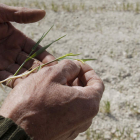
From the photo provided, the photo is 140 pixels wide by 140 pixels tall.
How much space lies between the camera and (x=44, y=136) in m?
1.02

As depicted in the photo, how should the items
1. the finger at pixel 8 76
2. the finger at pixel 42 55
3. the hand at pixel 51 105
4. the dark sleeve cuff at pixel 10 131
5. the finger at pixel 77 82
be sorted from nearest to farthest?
the dark sleeve cuff at pixel 10 131, the hand at pixel 51 105, the finger at pixel 77 82, the finger at pixel 8 76, the finger at pixel 42 55

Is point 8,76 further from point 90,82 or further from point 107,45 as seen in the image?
point 107,45

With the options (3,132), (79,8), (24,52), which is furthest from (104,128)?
(79,8)

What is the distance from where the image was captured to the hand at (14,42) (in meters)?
1.73

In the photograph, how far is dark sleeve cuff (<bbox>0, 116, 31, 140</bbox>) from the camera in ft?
2.91

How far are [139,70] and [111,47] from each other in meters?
0.47

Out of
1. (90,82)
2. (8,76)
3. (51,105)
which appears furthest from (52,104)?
(8,76)

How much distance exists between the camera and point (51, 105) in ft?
3.38

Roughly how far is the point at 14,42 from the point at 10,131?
3.69 ft

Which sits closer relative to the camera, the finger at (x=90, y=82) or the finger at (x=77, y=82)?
the finger at (x=90, y=82)

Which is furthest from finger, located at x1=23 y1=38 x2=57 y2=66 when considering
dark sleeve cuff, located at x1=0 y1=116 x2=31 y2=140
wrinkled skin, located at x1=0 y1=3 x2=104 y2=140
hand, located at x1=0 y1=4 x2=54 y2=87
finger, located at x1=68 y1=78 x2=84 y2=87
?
dark sleeve cuff, located at x1=0 y1=116 x2=31 y2=140

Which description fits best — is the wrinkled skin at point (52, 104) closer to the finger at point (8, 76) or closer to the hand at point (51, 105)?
the hand at point (51, 105)

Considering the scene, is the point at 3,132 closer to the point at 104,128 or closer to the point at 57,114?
the point at 57,114

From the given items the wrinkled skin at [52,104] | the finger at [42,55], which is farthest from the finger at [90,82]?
the finger at [42,55]
